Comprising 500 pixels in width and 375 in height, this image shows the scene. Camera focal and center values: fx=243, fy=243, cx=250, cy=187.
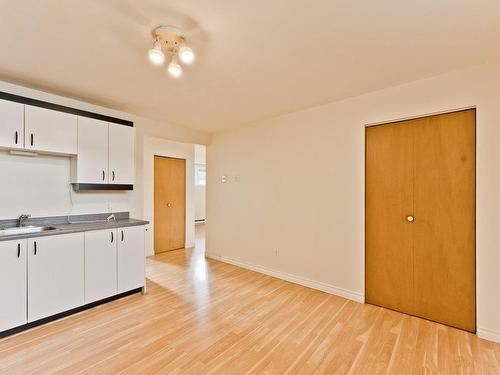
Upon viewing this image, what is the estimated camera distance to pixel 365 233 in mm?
2910

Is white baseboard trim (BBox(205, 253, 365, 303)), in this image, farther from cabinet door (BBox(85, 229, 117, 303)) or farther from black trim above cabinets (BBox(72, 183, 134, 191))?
black trim above cabinets (BBox(72, 183, 134, 191))

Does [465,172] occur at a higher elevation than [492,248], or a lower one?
higher

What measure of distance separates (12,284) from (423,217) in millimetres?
3983

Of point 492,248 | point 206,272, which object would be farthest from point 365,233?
point 206,272

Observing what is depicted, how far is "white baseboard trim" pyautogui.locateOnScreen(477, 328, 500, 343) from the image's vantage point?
2.11 meters

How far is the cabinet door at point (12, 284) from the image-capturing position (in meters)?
2.12

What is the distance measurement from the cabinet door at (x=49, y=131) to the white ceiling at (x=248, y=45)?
339mm

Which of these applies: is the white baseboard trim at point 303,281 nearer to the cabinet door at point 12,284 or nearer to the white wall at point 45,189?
the white wall at point 45,189

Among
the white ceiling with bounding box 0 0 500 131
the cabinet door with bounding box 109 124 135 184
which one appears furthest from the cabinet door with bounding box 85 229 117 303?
the white ceiling with bounding box 0 0 500 131

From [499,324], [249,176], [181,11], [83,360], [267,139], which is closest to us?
[181,11]

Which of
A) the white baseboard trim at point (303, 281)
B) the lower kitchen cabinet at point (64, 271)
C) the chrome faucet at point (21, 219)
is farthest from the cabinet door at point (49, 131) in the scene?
the white baseboard trim at point (303, 281)

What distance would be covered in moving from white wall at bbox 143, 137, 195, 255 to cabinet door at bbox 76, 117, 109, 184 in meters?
1.61

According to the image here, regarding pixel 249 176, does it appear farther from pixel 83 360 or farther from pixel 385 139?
pixel 83 360

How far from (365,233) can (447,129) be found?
136 cm
